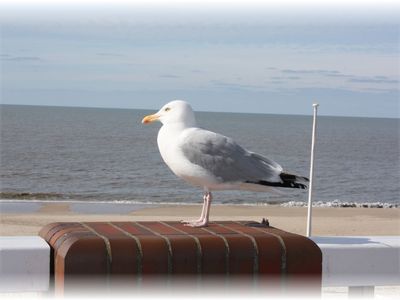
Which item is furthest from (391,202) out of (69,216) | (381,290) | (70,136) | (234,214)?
(70,136)

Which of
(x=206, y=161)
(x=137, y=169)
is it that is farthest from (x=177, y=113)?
(x=137, y=169)

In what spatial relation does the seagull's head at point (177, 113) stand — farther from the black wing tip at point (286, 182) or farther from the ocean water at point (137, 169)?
the ocean water at point (137, 169)

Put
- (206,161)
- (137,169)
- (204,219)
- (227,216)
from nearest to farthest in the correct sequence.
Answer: (204,219), (206,161), (227,216), (137,169)

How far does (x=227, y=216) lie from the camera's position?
64.2 feet

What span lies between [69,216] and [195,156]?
15082mm

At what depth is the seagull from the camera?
4648mm

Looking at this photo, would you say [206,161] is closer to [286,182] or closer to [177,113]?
[177,113]

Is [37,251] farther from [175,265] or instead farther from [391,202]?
[391,202]

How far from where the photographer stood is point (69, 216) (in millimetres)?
19297

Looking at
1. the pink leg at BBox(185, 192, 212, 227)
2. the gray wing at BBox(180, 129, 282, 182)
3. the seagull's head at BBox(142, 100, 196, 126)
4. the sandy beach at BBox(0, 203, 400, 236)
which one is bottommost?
the sandy beach at BBox(0, 203, 400, 236)

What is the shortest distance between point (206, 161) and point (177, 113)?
327 millimetres

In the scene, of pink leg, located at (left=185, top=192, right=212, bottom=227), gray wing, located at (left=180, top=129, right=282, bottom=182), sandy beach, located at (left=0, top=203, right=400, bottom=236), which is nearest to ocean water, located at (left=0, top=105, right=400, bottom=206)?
sandy beach, located at (left=0, top=203, right=400, bottom=236)

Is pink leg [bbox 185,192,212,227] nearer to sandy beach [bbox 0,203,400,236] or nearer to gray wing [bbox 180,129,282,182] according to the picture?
gray wing [bbox 180,129,282,182]

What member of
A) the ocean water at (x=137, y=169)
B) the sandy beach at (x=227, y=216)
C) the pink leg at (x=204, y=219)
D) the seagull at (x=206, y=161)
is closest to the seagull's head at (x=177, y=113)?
the seagull at (x=206, y=161)
